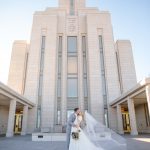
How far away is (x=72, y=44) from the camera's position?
98.2 ft

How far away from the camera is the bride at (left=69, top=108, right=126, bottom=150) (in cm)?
670

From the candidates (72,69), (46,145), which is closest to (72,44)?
(72,69)

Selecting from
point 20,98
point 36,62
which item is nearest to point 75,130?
point 20,98

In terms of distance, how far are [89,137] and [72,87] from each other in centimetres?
1975

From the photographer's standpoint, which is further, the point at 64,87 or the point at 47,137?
the point at 64,87

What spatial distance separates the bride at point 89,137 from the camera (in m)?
6.70

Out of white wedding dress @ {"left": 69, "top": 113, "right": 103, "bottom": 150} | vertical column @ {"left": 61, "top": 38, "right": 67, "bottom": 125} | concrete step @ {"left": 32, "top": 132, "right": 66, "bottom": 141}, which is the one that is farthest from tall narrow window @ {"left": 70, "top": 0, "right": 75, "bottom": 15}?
white wedding dress @ {"left": 69, "top": 113, "right": 103, "bottom": 150}

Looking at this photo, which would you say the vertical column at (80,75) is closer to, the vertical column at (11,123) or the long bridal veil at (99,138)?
the vertical column at (11,123)

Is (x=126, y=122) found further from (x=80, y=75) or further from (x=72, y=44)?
(x=72, y=44)

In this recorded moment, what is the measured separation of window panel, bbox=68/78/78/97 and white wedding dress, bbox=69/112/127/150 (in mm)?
18094

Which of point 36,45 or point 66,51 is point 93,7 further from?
point 36,45

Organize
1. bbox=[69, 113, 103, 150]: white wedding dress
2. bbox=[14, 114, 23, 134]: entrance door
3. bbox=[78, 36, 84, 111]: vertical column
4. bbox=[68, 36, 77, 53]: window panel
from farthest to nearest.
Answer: bbox=[68, 36, 77, 53]: window panel
bbox=[14, 114, 23, 134]: entrance door
bbox=[78, 36, 84, 111]: vertical column
bbox=[69, 113, 103, 150]: white wedding dress

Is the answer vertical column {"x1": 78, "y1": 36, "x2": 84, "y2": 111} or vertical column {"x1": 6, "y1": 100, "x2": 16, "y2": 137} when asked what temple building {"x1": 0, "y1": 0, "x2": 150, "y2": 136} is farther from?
vertical column {"x1": 6, "y1": 100, "x2": 16, "y2": 137}

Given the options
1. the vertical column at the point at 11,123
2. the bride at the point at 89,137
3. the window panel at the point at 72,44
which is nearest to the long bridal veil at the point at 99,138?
the bride at the point at 89,137
